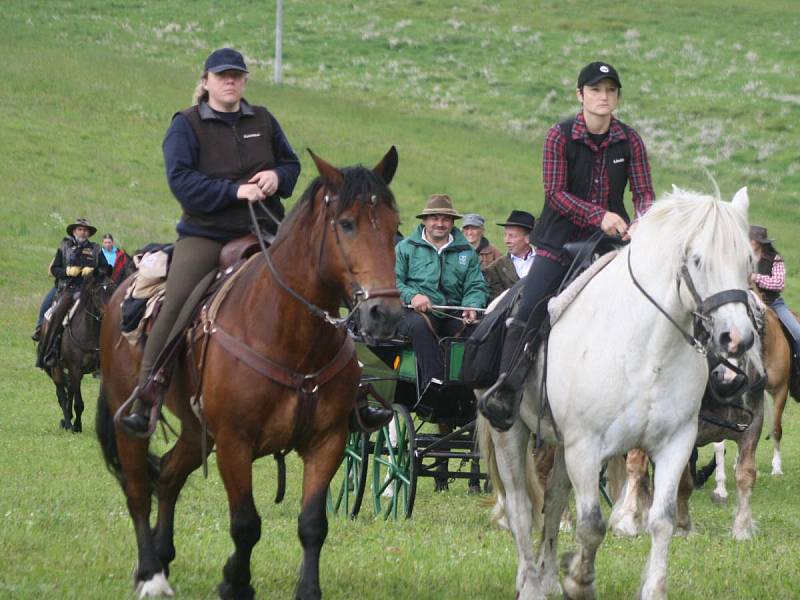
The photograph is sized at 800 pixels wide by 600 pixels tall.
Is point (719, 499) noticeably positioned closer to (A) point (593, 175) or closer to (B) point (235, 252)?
(A) point (593, 175)

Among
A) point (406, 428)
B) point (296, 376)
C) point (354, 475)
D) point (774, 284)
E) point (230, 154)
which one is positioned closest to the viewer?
point (296, 376)

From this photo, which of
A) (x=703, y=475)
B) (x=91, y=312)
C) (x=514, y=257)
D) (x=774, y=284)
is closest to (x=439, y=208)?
(x=514, y=257)

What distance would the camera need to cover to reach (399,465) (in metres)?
12.2

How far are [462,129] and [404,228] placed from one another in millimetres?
15234

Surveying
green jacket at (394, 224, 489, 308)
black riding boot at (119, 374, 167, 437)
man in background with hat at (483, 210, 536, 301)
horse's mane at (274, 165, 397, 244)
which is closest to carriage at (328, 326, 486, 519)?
green jacket at (394, 224, 489, 308)

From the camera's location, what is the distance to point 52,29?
57.9 metres

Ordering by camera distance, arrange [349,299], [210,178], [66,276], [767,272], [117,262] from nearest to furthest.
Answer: [349,299]
[210,178]
[767,272]
[66,276]
[117,262]

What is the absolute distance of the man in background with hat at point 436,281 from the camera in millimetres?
11352

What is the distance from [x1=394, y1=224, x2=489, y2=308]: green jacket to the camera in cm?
1199

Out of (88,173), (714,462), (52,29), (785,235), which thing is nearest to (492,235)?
(785,235)

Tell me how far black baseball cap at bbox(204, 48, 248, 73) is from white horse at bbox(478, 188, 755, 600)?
2.42 m

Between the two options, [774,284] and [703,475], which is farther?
[703,475]

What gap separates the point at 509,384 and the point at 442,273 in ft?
12.9

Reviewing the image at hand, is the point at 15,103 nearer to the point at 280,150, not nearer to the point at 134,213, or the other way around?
the point at 134,213
